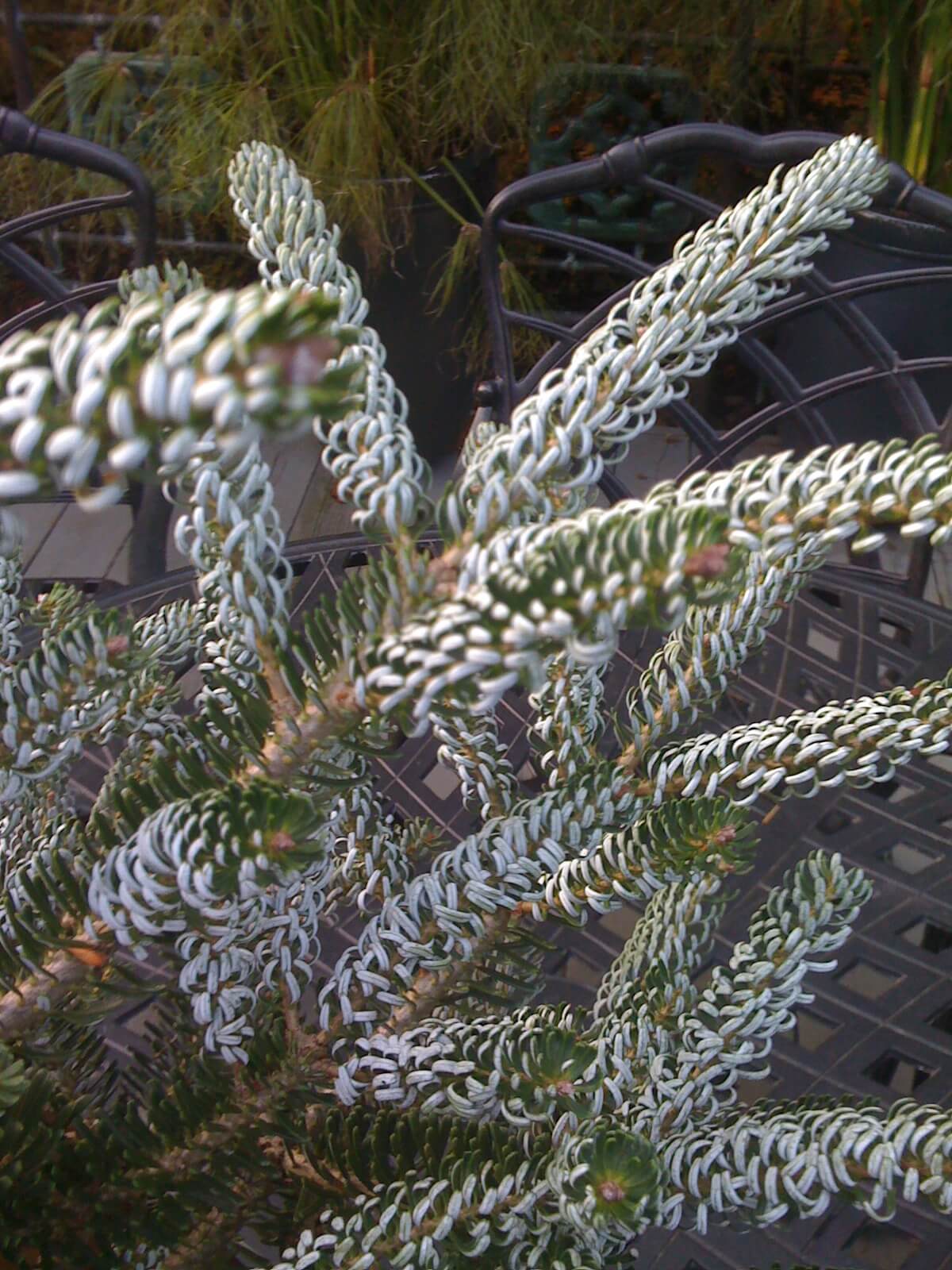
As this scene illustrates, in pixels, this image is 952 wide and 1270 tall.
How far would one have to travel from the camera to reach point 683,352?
1.37 ft

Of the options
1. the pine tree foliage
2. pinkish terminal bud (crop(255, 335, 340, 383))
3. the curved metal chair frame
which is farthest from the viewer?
the curved metal chair frame

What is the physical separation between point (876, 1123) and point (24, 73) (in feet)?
7.71

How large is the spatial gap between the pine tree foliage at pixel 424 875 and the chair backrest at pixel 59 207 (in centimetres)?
52

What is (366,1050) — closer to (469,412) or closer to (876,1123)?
(876,1123)

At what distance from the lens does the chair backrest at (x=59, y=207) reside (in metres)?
0.93

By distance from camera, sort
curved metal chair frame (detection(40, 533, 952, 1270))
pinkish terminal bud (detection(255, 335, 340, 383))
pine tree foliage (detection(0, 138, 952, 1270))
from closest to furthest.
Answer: pinkish terminal bud (detection(255, 335, 340, 383)) < pine tree foliage (detection(0, 138, 952, 1270)) < curved metal chair frame (detection(40, 533, 952, 1270))

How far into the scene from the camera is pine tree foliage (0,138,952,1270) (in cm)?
31

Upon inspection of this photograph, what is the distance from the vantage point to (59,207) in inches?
36.8

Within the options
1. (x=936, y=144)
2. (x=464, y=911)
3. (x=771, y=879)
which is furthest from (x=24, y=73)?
(x=464, y=911)

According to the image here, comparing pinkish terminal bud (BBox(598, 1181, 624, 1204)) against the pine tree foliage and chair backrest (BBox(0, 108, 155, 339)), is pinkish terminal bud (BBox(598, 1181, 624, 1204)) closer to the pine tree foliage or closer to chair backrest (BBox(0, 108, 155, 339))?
the pine tree foliage

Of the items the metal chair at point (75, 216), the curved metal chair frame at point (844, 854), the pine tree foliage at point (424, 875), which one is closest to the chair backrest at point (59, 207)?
the metal chair at point (75, 216)

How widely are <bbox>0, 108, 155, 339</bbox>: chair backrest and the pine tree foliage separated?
0.52m

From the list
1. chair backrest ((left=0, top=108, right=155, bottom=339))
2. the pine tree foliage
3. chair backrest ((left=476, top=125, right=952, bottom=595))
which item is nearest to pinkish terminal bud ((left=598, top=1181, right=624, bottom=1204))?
the pine tree foliage

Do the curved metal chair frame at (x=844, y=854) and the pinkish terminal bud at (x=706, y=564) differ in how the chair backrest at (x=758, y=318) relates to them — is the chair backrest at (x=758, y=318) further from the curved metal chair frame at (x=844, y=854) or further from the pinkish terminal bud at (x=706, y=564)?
the pinkish terminal bud at (x=706, y=564)
